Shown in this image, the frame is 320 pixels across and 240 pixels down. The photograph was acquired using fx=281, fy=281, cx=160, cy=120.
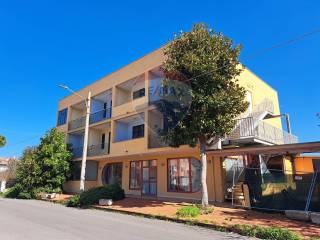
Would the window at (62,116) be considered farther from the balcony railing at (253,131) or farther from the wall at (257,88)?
the balcony railing at (253,131)

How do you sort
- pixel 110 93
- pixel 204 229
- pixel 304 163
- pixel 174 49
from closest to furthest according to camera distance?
pixel 204 229 → pixel 174 49 → pixel 304 163 → pixel 110 93

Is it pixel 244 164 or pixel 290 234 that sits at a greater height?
pixel 244 164

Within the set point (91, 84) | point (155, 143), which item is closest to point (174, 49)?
point (155, 143)

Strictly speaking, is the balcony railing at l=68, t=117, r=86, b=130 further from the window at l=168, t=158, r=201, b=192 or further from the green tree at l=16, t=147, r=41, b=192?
the window at l=168, t=158, r=201, b=192

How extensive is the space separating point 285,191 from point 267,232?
414 cm

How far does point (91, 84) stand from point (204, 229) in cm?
2196

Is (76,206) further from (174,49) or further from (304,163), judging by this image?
(304,163)

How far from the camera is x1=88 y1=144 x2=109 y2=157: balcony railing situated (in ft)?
83.5

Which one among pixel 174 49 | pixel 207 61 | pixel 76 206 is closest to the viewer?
pixel 207 61

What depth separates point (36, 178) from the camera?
24.7 metres

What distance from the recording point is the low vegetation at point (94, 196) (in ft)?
56.9

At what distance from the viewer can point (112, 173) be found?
26219 mm

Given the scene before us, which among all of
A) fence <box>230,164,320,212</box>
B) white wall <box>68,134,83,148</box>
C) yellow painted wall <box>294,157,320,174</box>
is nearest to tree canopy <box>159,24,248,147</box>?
fence <box>230,164,320,212</box>

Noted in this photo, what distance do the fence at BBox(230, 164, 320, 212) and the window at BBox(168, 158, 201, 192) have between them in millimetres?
4718
